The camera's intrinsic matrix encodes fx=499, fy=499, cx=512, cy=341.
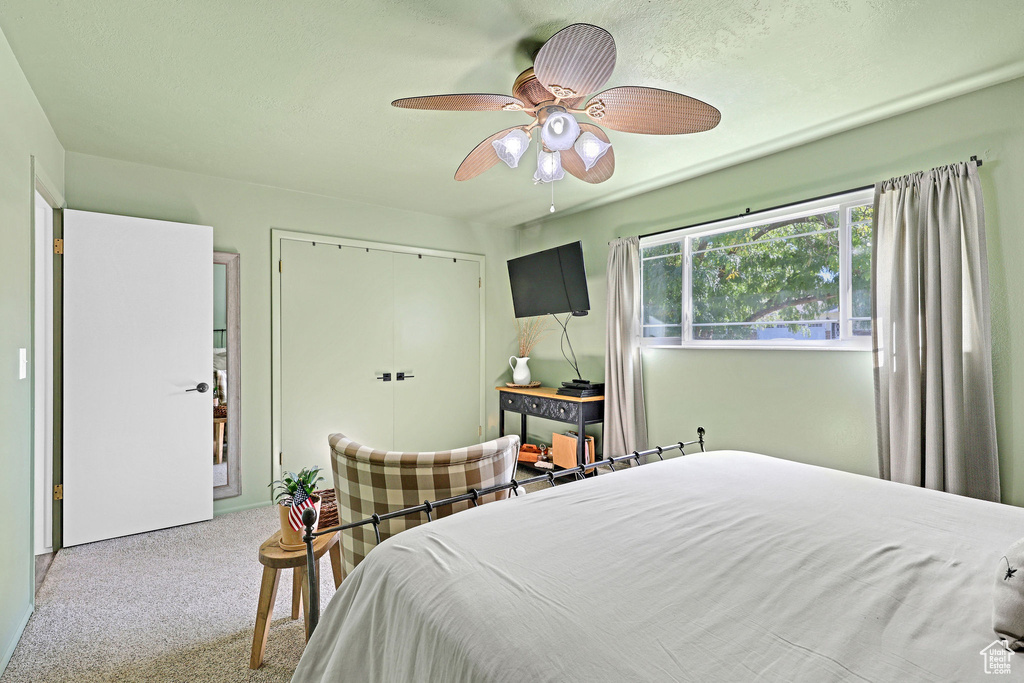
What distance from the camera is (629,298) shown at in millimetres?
3959

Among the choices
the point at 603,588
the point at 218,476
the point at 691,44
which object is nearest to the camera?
the point at 603,588

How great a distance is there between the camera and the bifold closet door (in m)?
3.95

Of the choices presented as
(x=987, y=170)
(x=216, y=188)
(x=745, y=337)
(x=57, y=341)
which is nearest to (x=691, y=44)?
(x=987, y=170)

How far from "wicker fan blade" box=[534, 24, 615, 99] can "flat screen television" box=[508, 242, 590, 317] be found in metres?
2.09

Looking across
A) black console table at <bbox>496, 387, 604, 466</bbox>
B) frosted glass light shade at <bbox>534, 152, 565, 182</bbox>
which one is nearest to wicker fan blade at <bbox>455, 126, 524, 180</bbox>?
frosted glass light shade at <bbox>534, 152, 565, 182</bbox>

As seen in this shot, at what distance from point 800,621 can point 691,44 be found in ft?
6.70

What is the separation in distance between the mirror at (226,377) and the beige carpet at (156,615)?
1.66 feet

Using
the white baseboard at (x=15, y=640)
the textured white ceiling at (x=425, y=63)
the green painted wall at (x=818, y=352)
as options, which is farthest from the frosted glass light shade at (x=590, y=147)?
the white baseboard at (x=15, y=640)

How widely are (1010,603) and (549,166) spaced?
1.99 metres

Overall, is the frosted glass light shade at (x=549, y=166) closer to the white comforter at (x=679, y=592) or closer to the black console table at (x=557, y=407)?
the white comforter at (x=679, y=592)

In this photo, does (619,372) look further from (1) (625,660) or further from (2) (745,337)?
(1) (625,660)

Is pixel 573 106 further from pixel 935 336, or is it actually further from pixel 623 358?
pixel 623 358

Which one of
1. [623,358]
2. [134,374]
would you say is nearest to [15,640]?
[134,374]

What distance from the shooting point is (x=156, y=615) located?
7.46ft
